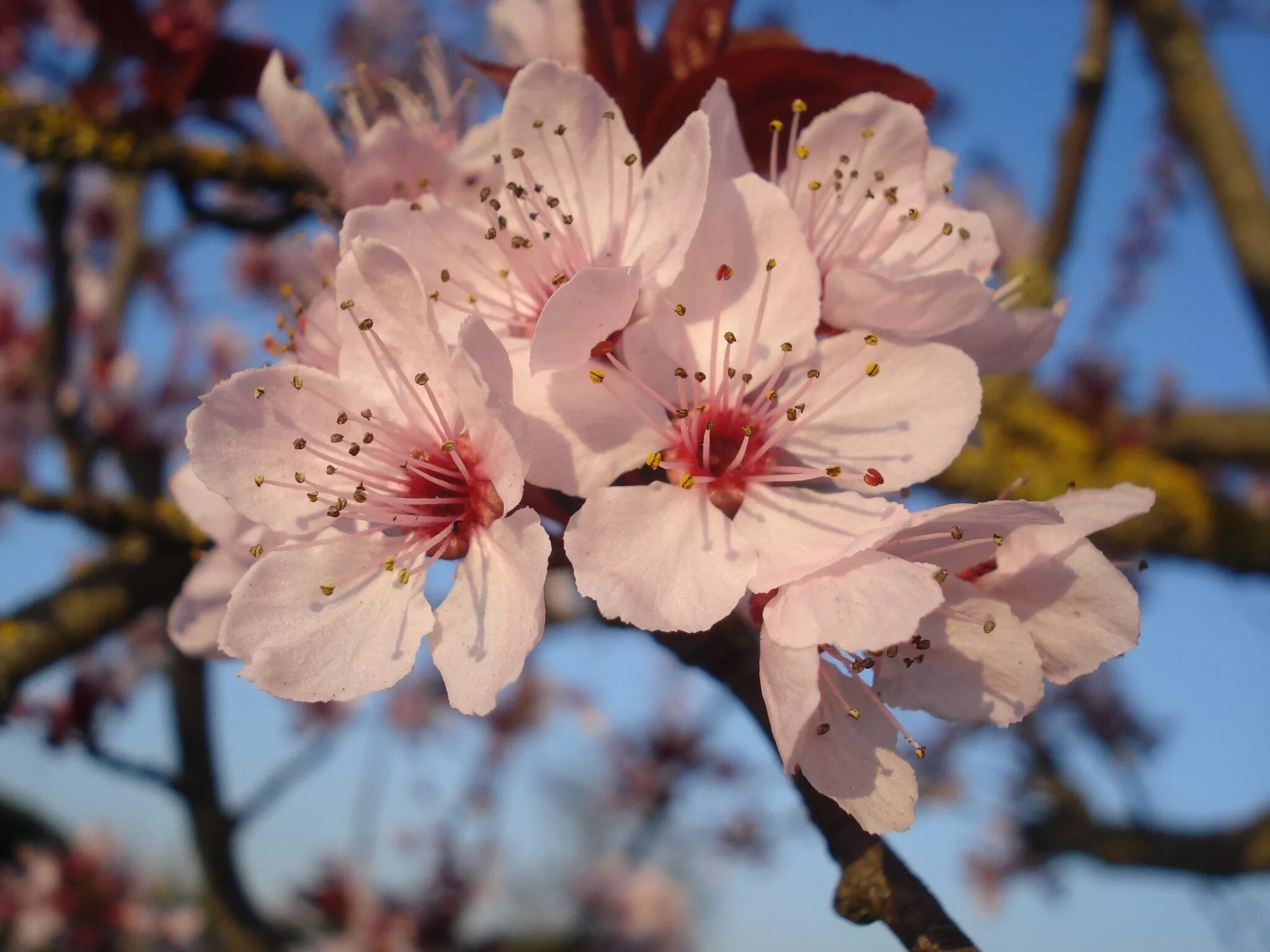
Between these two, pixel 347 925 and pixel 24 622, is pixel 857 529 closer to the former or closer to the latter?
pixel 24 622

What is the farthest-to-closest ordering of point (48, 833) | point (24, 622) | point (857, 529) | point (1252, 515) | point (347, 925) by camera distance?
point (48, 833), point (347, 925), point (1252, 515), point (24, 622), point (857, 529)

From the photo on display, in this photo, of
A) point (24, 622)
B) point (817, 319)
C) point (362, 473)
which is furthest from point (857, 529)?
point (24, 622)

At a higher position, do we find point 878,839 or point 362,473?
point 362,473

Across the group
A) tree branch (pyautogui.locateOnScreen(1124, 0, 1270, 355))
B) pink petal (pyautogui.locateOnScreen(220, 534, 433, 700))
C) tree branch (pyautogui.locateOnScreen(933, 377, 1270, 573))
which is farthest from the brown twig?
pink petal (pyautogui.locateOnScreen(220, 534, 433, 700))

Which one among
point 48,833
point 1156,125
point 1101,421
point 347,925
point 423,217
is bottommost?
point 48,833

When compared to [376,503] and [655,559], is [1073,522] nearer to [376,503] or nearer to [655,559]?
[655,559]

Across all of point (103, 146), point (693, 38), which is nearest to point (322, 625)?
point (693, 38)

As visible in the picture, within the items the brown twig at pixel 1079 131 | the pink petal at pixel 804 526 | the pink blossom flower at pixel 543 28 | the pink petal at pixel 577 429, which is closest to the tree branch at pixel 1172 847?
the brown twig at pixel 1079 131
